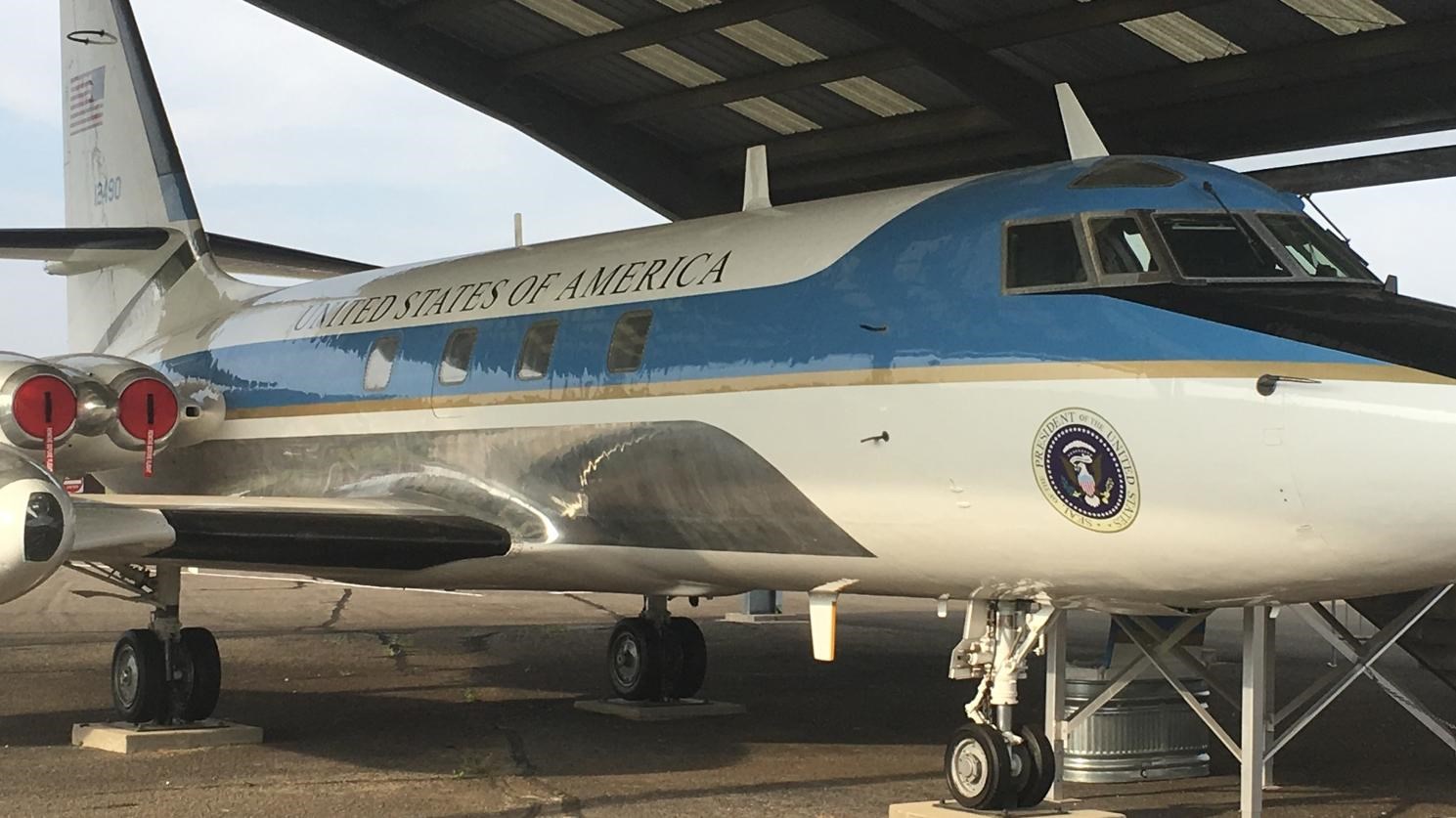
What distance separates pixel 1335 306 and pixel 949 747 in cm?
271

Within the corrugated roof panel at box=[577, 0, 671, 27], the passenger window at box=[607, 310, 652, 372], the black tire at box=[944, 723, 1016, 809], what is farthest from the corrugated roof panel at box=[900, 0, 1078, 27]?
the black tire at box=[944, 723, 1016, 809]

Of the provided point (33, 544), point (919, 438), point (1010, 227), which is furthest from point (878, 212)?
point (33, 544)

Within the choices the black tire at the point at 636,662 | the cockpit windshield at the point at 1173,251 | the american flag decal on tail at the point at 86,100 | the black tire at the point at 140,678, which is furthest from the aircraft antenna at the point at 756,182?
the american flag decal on tail at the point at 86,100

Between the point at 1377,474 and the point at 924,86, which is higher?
the point at 924,86

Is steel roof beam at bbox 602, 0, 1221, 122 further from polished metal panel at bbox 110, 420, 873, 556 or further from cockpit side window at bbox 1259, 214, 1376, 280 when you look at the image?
A: polished metal panel at bbox 110, 420, 873, 556

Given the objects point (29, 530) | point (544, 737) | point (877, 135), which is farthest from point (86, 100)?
point (29, 530)

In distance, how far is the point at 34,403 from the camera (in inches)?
400

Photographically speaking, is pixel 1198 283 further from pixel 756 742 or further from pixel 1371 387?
pixel 756 742

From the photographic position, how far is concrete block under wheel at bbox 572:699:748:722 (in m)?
11.6

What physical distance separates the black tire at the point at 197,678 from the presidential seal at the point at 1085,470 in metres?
6.03

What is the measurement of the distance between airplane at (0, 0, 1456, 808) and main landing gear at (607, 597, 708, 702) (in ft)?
0.09

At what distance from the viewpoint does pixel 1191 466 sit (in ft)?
21.7

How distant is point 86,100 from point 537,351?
8583 millimetres

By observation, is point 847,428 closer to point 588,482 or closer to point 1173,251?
point 1173,251
